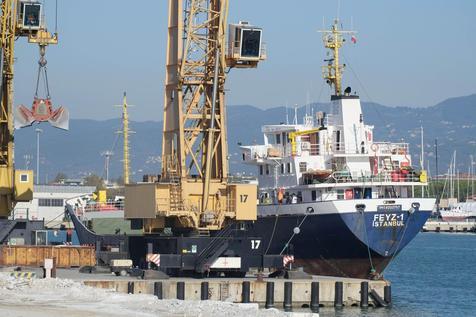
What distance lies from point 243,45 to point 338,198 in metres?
10.2

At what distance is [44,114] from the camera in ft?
189

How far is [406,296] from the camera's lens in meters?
62.6

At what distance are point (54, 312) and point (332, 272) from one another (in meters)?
30.2

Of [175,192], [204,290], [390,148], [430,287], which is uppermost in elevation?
[390,148]

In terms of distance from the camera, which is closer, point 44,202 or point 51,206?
point 44,202

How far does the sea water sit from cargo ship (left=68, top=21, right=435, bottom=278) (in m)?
3.06

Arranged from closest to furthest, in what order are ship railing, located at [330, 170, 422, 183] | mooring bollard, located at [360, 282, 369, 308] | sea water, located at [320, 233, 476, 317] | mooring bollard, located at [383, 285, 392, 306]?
mooring bollard, located at [360, 282, 369, 308]
mooring bollard, located at [383, 285, 392, 306]
sea water, located at [320, 233, 476, 317]
ship railing, located at [330, 170, 422, 183]

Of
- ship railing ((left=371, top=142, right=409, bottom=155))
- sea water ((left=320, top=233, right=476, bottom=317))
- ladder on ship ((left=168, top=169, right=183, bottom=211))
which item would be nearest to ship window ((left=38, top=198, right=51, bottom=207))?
sea water ((left=320, top=233, right=476, bottom=317))

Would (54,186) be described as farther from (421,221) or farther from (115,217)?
(421,221)

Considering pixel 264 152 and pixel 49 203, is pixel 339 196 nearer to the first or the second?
pixel 264 152

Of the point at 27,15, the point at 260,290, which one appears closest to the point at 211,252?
the point at 260,290

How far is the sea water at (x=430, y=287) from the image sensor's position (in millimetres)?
54344

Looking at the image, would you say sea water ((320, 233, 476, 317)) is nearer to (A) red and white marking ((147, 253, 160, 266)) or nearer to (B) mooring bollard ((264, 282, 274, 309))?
(B) mooring bollard ((264, 282, 274, 309))

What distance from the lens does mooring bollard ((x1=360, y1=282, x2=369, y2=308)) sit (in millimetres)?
52812
